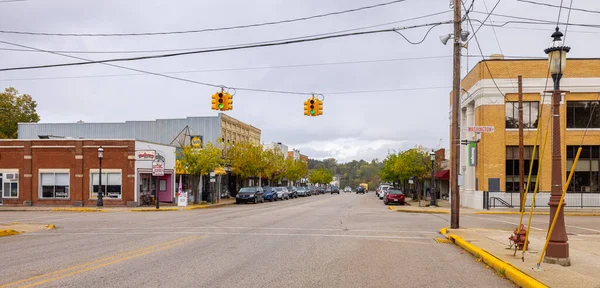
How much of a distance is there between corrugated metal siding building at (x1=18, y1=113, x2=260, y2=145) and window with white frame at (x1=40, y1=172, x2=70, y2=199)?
64.9 feet

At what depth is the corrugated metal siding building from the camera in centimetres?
5891

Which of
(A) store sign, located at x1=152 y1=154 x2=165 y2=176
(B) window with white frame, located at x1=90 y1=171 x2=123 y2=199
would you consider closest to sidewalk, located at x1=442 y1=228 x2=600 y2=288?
(A) store sign, located at x1=152 y1=154 x2=165 y2=176

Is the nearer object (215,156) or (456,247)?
(456,247)

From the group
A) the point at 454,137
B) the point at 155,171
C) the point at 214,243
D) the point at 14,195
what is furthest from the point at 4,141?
the point at 454,137

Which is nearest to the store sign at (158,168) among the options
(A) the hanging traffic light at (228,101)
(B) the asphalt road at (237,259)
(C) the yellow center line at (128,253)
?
(A) the hanging traffic light at (228,101)

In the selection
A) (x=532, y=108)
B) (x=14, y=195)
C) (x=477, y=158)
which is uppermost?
(x=532, y=108)

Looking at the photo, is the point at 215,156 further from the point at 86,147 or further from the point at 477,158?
the point at 477,158

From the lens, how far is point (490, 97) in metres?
35.7

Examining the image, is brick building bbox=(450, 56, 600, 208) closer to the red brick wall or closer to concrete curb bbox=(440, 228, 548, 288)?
concrete curb bbox=(440, 228, 548, 288)

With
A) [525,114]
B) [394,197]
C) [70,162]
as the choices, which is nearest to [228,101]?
[70,162]

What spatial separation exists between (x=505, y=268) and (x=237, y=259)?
18.4 ft

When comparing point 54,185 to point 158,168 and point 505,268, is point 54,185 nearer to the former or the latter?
point 158,168

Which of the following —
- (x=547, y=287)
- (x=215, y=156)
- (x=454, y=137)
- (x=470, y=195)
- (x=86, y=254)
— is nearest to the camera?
(x=547, y=287)

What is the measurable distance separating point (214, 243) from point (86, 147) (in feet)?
91.3
